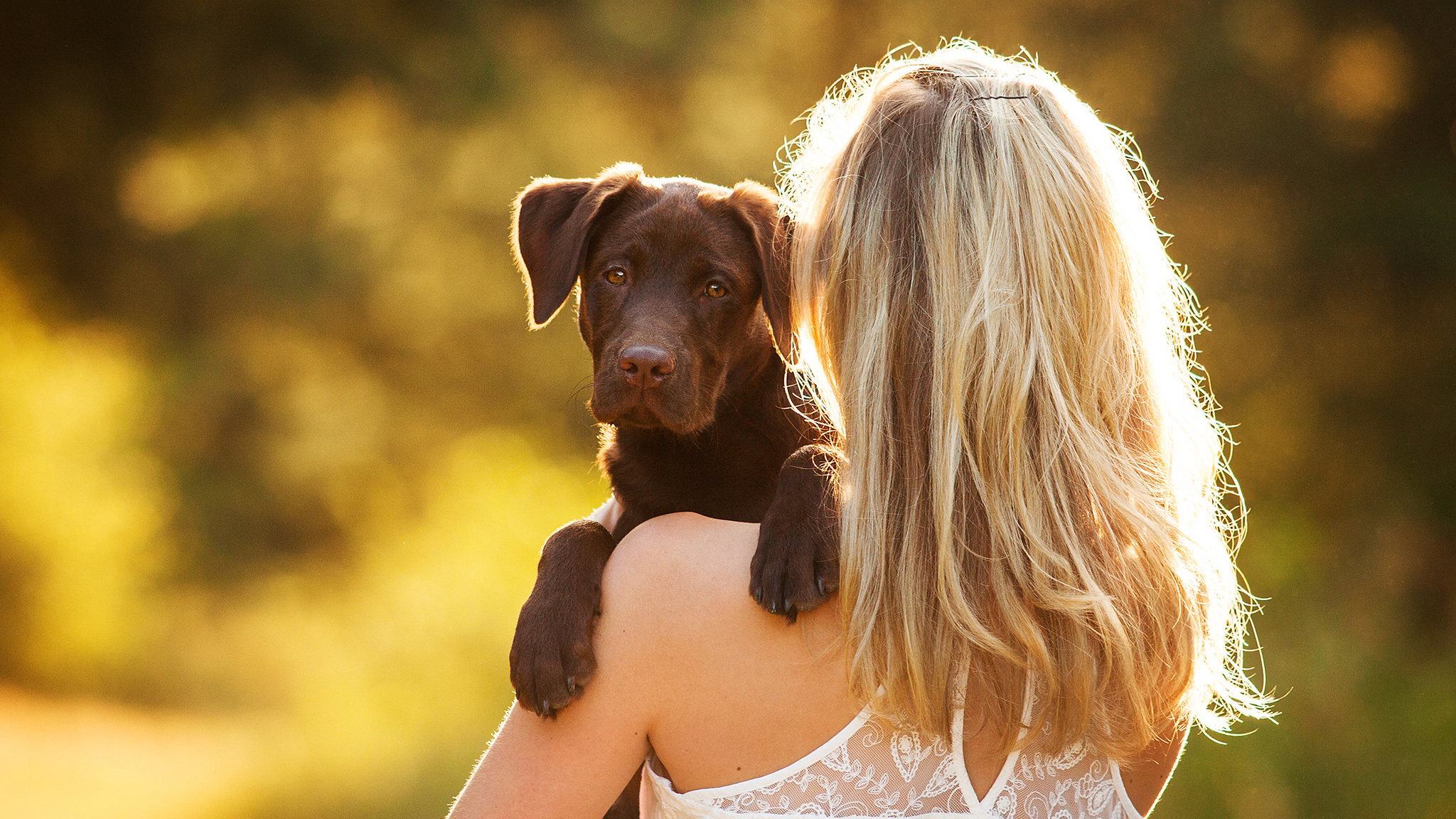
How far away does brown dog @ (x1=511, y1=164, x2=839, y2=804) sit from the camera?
2.38m

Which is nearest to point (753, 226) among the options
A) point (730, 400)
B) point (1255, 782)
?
point (730, 400)

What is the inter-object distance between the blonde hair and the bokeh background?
17.1 feet

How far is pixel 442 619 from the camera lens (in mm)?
9203

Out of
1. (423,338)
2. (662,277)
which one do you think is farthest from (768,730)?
(423,338)

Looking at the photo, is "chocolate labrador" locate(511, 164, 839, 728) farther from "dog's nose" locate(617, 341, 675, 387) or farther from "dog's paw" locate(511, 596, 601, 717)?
"dog's paw" locate(511, 596, 601, 717)

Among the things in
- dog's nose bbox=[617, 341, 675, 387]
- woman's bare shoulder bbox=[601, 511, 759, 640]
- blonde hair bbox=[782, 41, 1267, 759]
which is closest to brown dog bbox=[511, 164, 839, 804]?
dog's nose bbox=[617, 341, 675, 387]

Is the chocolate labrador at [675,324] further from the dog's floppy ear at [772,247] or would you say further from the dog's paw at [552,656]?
the dog's paw at [552,656]

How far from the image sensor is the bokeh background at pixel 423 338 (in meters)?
7.46

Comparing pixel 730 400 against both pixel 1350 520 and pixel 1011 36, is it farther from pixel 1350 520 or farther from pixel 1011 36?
pixel 1350 520

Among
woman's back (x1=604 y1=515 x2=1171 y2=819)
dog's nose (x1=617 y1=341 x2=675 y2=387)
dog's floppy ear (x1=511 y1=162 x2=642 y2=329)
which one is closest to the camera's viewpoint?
woman's back (x1=604 y1=515 x2=1171 y2=819)

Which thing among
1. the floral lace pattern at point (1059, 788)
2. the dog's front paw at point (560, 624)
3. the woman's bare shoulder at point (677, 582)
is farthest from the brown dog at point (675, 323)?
the floral lace pattern at point (1059, 788)

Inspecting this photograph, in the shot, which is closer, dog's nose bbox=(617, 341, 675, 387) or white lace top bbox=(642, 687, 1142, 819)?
white lace top bbox=(642, 687, 1142, 819)

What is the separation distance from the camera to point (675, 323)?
→ 248cm

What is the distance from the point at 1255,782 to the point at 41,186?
10.5 m
